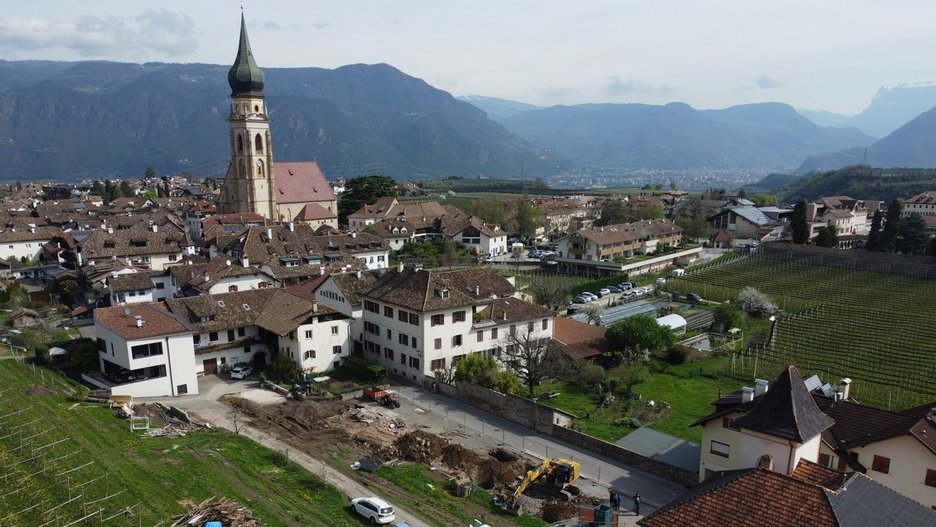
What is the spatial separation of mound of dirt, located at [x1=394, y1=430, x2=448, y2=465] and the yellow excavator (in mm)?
4383

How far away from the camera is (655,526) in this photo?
14.0m

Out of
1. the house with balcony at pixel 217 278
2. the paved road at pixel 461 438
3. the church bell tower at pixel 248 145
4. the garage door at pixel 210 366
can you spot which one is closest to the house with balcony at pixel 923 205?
the church bell tower at pixel 248 145

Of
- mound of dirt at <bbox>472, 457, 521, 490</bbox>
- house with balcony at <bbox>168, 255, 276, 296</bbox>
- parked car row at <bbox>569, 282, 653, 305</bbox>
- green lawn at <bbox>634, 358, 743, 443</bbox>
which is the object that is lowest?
parked car row at <bbox>569, 282, 653, 305</bbox>

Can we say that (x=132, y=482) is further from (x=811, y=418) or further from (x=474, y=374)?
(x=811, y=418)

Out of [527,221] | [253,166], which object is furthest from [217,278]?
[527,221]

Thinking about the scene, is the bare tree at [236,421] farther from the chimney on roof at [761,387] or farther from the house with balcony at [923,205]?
the house with balcony at [923,205]

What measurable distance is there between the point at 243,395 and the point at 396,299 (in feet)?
34.4

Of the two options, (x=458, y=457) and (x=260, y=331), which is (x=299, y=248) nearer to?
(x=260, y=331)

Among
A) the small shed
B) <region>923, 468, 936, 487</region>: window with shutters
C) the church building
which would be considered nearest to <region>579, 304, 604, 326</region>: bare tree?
the small shed

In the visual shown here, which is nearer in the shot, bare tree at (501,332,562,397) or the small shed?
bare tree at (501,332,562,397)

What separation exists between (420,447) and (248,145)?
68.1 metres

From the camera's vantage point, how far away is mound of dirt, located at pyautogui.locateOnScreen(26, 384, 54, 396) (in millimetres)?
31094

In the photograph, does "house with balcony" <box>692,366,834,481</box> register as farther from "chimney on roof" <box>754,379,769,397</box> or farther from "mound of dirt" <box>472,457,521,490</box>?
"mound of dirt" <box>472,457,521,490</box>

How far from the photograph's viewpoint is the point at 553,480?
1019 inches
